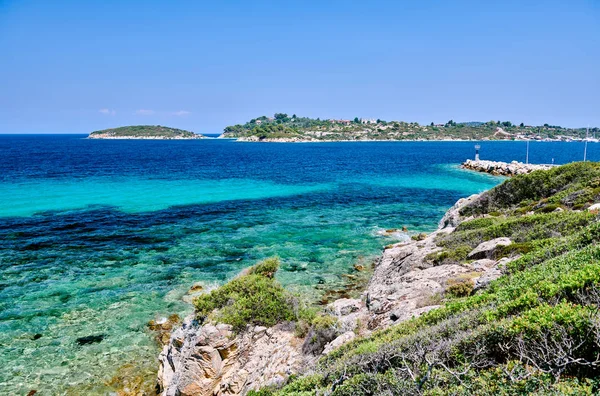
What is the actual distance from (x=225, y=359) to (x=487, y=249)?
12380 millimetres

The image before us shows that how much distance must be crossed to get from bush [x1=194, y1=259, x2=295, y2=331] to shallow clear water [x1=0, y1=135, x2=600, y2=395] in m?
3.92

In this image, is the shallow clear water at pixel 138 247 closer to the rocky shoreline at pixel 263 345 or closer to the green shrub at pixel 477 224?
the rocky shoreline at pixel 263 345

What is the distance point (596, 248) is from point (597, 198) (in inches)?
564

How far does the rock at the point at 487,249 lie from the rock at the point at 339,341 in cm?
808

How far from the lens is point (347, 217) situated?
39.2 metres

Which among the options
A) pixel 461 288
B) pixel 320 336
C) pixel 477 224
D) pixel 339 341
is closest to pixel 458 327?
pixel 339 341

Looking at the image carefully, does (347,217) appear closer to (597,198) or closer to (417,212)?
(417,212)

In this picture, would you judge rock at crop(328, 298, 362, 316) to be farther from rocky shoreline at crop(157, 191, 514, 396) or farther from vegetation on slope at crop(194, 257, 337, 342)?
vegetation on slope at crop(194, 257, 337, 342)

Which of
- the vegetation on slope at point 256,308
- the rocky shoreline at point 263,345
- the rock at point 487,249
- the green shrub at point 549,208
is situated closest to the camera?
the rocky shoreline at point 263,345

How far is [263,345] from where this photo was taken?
43.1 ft

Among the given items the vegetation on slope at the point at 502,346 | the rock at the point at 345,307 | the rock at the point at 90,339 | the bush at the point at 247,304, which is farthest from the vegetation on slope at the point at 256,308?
the rock at the point at 90,339

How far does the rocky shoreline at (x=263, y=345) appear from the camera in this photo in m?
11.7

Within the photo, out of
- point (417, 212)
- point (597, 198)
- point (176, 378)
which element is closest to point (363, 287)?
point (176, 378)

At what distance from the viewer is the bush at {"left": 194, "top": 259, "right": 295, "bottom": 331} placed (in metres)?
13.7
